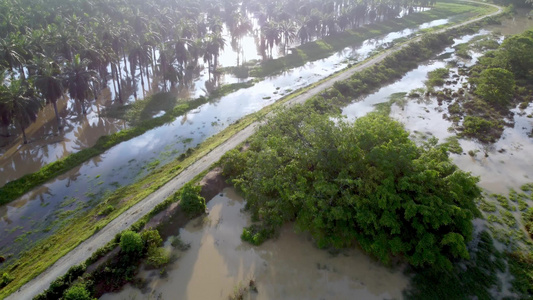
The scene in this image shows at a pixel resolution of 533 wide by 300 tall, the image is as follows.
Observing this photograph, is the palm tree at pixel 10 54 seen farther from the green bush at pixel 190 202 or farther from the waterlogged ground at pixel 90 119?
the green bush at pixel 190 202

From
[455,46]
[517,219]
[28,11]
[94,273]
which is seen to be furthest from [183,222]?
[455,46]

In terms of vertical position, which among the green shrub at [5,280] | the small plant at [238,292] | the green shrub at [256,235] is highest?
the green shrub at [256,235]

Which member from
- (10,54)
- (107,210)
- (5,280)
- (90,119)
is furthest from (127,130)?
(5,280)

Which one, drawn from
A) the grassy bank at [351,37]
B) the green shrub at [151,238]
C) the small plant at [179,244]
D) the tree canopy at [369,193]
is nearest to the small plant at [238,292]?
the tree canopy at [369,193]

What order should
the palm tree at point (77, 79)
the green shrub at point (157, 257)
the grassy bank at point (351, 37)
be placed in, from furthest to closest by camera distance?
the grassy bank at point (351, 37), the palm tree at point (77, 79), the green shrub at point (157, 257)

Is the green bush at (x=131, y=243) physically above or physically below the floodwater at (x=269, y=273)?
above

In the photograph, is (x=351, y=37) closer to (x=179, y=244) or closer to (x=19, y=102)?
(x=19, y=102)

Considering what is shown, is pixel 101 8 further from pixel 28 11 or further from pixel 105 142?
pixel 105 142
